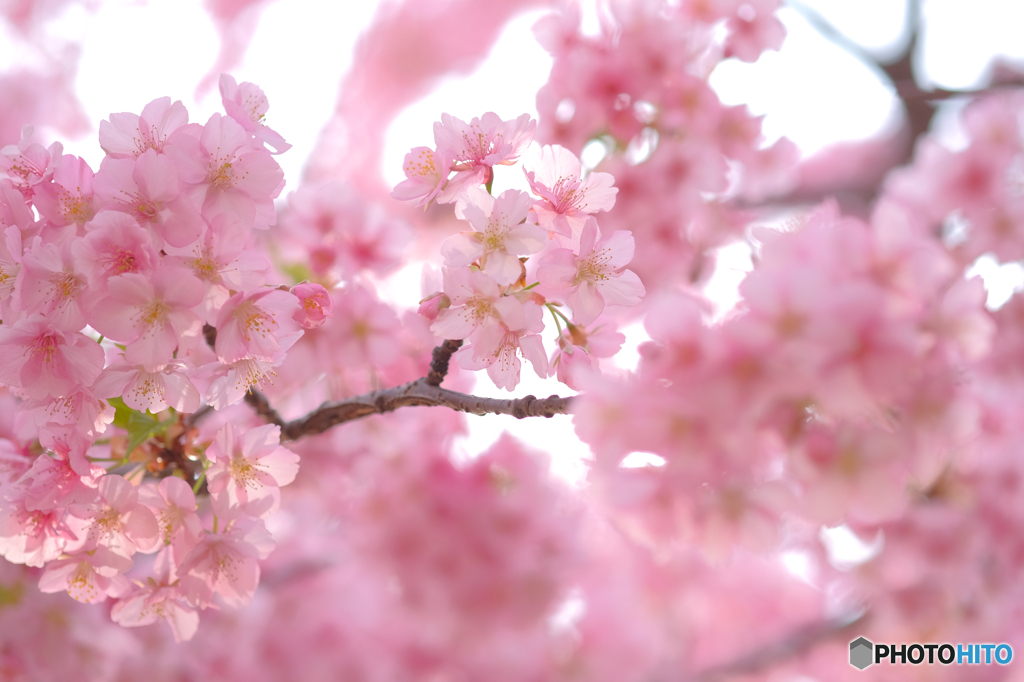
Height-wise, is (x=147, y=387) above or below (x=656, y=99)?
below

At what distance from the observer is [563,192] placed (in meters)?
0.96

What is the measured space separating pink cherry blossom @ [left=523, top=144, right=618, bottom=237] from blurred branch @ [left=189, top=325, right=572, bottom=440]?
0.24m

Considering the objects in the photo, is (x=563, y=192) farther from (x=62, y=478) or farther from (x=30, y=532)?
(x=30, y=532)

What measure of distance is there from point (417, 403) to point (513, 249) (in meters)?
0.29

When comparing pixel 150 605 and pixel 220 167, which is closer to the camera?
pixel 220 167

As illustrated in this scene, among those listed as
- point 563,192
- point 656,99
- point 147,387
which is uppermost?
point 656,99

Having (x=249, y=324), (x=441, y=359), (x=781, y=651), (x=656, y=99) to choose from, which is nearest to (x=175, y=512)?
(x=249, y=324)

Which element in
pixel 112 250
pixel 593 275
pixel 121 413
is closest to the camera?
pixel 112 250

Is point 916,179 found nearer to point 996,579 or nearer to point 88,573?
point 996,579

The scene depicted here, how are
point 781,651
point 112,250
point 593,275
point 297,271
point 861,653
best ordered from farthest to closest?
point 781,651 < point 861,653 < point 297,271 < point 593,275 < point 112,250

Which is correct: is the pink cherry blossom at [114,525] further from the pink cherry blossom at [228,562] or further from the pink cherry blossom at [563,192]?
the pink cherry blossom at [563,192]

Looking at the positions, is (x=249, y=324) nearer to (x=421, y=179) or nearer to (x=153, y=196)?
(x=153, y=196)

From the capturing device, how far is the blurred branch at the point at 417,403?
0.89m

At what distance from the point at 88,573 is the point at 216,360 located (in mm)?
378
